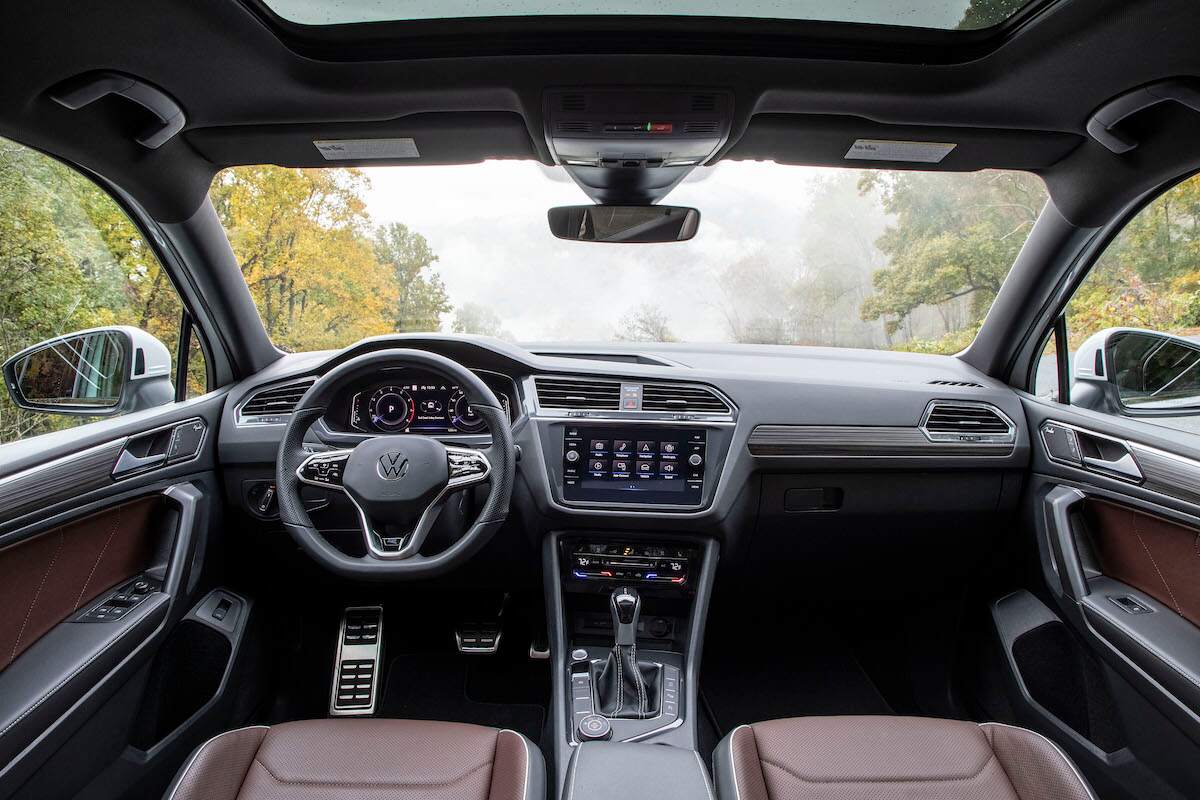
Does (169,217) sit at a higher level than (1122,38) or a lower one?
lower

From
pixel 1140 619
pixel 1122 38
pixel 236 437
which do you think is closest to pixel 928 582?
pixel 1140 619

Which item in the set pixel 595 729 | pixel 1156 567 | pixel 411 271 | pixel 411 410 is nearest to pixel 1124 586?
pixel 1156 567

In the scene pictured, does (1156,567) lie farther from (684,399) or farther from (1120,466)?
(684,399)

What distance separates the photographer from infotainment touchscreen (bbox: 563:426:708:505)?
239 centimetres

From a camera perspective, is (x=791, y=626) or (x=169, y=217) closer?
(x=169, y=217)

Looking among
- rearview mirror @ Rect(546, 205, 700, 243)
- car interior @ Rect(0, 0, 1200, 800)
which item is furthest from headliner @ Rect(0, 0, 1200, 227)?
rearview mirror @ Rect(546, 205, 700, 243)

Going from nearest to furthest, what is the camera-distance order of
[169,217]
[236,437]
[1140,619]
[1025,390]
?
1. [1140,619]
2. [169,217]
3. [236,437]
4. [1025,390]

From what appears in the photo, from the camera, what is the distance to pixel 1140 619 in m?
2.03

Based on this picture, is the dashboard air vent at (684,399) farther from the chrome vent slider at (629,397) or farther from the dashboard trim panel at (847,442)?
the dashboard trim panel at (847,442)

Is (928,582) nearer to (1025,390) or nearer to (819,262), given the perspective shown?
(1025,390)

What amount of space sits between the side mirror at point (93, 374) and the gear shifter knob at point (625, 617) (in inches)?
69.9

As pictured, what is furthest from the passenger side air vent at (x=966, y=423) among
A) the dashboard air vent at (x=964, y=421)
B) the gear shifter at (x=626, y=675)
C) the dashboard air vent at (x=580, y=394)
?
the gear shifter at (x=626, y=675)

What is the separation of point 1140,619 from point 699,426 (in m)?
1.41

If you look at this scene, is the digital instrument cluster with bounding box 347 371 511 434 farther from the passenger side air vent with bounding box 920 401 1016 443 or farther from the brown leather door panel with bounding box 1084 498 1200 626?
the brown leather door panel with bounding box 1084 498 1200 626
